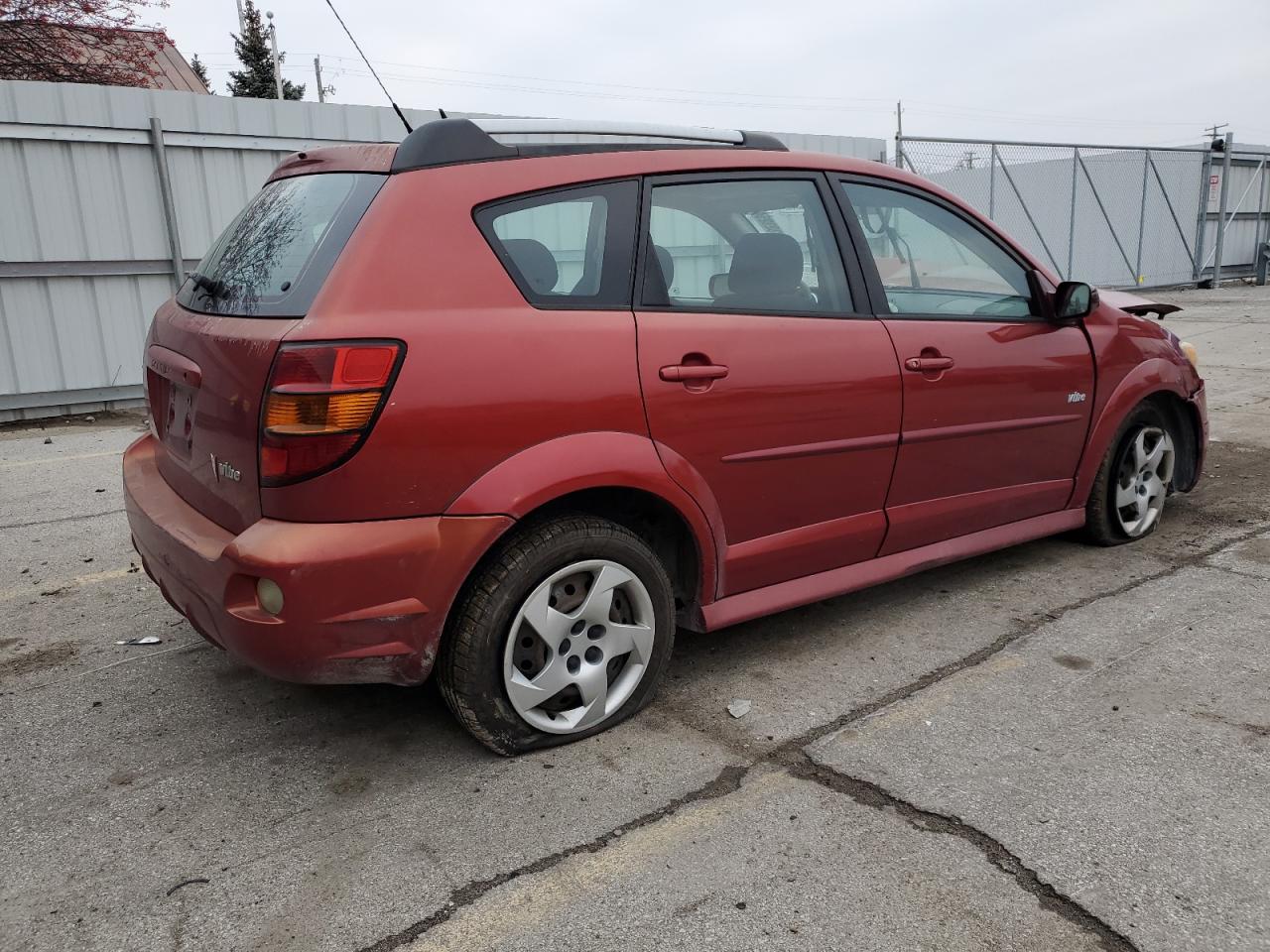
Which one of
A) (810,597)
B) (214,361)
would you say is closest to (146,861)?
(214,361)

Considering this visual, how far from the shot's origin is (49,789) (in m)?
2.69

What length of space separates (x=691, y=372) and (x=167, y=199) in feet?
25.8

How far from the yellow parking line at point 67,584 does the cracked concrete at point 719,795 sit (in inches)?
13.2

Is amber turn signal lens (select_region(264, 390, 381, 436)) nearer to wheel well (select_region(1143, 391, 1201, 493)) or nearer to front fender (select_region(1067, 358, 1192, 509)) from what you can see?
front fender (select_region(1067, 358, 1192, 509))

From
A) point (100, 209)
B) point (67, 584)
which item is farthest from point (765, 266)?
point (100, 209)

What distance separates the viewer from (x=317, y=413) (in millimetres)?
2359

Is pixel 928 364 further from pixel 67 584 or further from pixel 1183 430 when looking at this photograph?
pixel 67 584

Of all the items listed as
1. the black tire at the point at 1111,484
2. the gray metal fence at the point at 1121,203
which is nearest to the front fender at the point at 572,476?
the black tire at the point at 1111,484

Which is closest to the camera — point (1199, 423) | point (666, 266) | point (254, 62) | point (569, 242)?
point (569, 242)

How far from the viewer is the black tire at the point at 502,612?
2586 mm

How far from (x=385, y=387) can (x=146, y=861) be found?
125cm

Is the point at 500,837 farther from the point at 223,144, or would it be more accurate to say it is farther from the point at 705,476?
the point at 223,144

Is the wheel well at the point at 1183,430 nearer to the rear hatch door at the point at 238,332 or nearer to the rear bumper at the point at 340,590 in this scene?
the rear bumper at the point at 340,590

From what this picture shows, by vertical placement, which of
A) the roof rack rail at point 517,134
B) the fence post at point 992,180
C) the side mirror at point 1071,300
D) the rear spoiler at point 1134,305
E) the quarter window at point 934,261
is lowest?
the rear spoiler at point 1134,305
